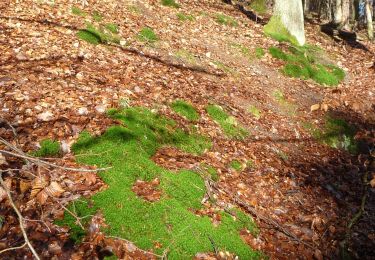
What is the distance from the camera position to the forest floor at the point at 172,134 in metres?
4.21

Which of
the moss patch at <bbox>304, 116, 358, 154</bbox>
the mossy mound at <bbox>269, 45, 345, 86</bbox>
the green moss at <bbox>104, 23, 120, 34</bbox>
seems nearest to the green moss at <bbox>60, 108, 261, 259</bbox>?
the moss patch at <bbox>304, 116, 358, 154</bbox>

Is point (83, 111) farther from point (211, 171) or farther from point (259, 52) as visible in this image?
point (259, 52)

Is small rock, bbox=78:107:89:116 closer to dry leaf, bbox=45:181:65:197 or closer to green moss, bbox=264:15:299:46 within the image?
dry leaf, bbox=45:181:65:197

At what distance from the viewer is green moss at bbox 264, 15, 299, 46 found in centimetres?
1299

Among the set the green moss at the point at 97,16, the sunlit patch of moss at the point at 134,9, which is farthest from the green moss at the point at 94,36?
the sunlit patch of moss at the point at 134,9

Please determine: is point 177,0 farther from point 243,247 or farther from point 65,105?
point 243,247

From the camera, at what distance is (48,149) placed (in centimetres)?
498

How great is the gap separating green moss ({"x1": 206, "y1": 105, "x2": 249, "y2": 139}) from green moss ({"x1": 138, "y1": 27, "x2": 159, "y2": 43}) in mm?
3523

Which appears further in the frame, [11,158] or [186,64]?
[186,64]

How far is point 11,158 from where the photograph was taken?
15.4 feet

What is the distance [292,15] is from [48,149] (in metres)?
10.9

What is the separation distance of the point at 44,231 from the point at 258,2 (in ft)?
59.5

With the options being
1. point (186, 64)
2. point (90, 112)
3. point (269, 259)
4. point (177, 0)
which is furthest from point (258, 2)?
point (269, 259)

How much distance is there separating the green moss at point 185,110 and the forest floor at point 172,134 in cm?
3
